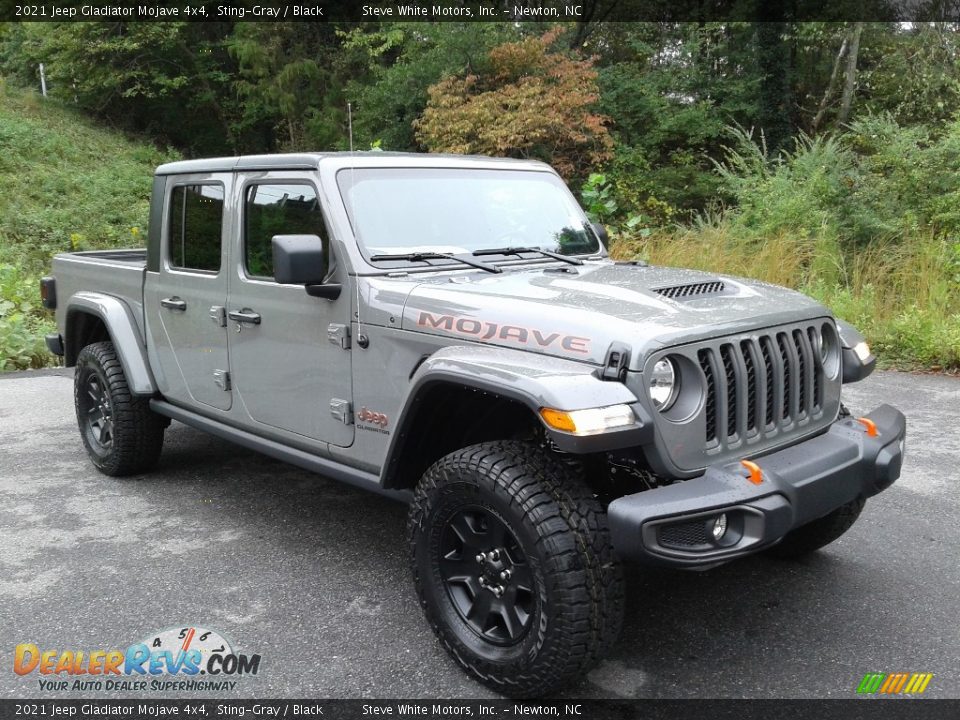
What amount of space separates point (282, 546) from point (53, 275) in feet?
9.84

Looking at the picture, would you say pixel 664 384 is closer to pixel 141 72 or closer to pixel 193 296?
pixel 193 296

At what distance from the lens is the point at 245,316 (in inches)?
157

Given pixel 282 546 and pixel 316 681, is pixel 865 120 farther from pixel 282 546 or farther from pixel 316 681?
pixel 316 681

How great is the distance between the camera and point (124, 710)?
2.87 metres

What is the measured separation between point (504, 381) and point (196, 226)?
95.7 inches

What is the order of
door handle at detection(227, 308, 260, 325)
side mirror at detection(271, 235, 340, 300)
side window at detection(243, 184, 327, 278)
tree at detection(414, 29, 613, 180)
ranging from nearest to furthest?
side mirror at detection(271, 235, 340, 300), side window at detection(243, 184, 327, 278), door handle at detection(227, 308, 260, 325), tree at detection(414, 29, 613, 180)

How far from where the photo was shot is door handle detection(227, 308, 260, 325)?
3922mm

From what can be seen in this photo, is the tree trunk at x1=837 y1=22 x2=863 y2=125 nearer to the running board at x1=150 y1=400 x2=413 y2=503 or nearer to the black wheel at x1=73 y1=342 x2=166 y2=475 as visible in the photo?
the black wheel at x1=73 y1=342 x2=166 y2=475

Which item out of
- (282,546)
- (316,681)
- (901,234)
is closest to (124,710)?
(316,681)

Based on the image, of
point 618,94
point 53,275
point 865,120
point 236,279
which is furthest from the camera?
point 618,94

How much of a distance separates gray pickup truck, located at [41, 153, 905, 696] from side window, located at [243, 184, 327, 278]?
13 millimetres

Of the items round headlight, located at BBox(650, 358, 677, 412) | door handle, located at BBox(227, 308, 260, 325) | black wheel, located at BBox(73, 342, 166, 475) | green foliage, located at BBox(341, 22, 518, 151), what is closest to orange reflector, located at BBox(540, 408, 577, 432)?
round headlight, located at BBox(650, 358, 677, 412)

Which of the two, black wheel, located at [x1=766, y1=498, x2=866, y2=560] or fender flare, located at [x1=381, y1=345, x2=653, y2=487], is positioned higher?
fender flare, located at [x1=381, y1=345, x2=653, y2=487]

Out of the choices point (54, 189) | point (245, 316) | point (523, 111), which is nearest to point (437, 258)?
point (245, 316)
